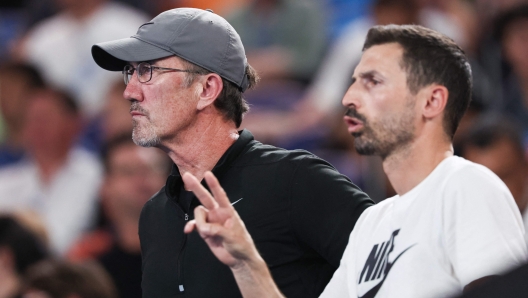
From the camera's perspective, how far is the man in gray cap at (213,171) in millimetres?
2535

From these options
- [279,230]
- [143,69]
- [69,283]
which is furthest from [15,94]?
[279,230]

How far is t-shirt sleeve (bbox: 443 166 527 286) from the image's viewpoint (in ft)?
6.04

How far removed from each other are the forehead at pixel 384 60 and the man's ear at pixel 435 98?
98 mm

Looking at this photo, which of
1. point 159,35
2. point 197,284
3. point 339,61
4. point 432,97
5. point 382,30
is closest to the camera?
point 432,97

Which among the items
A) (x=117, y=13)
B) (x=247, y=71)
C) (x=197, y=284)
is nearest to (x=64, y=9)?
(x=117, y=13)

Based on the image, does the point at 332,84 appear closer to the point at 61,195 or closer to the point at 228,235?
the point at 61,195

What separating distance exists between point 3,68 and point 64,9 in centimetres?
73

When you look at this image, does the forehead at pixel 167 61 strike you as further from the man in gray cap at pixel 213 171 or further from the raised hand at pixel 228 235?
the raised hand at pixel 228 235

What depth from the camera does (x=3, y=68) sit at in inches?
265

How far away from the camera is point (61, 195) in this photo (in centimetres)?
584

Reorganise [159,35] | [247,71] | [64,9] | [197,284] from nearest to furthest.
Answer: [197,284], [159,35], [247,71], [64,9]

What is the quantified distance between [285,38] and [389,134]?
171 inches

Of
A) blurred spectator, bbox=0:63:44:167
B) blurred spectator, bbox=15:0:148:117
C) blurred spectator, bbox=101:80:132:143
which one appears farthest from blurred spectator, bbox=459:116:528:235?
blurred spectator, bbox=0:63:44:167

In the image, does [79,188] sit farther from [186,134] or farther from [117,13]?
[186,134]
